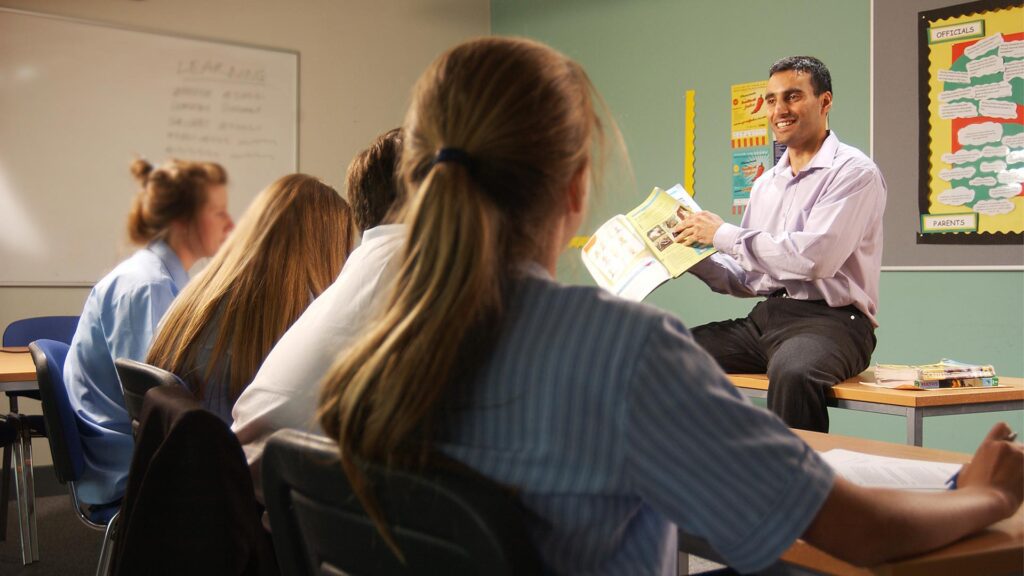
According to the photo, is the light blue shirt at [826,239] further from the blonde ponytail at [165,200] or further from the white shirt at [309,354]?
the white shirt at [309,354]

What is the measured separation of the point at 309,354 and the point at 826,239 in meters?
2.05

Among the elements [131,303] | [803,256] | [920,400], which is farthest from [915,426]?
[131,303]

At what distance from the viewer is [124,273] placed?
7.39 feet

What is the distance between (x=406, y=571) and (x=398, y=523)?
0.05m

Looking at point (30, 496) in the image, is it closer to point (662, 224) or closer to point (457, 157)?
point (662, 224)

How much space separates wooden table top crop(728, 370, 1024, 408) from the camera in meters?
2.27

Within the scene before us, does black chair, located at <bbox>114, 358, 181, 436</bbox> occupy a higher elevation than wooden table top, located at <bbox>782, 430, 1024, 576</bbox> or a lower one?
higher

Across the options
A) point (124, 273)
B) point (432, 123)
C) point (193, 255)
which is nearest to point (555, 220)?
point (432, 123)

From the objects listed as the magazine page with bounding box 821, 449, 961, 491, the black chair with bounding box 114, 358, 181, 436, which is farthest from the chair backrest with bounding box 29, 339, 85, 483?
the magazine page with bounding box 821, 449, 961, 491

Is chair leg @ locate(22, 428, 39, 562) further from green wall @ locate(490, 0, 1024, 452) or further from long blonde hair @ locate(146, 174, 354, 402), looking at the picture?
green wall @ locate(490, 0, 1024, 452)

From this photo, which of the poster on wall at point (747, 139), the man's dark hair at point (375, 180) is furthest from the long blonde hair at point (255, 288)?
the poster on wall at point (747, 139)

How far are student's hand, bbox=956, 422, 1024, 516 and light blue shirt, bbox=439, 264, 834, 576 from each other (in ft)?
1.07

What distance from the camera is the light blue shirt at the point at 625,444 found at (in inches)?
29.5

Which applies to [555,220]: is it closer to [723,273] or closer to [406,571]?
[406,571]
